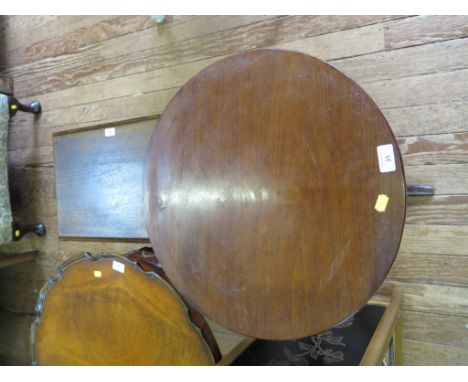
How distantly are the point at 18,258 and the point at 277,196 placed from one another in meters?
1.80

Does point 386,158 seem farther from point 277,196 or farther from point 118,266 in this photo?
point 118,266

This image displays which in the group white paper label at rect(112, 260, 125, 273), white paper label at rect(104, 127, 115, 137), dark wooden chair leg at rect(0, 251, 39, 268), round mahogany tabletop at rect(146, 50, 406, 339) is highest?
white paper label at rect(104, 127, 115, 137)

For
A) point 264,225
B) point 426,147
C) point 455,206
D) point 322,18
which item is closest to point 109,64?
point 322,18

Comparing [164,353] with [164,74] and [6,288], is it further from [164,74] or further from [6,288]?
[6,288]

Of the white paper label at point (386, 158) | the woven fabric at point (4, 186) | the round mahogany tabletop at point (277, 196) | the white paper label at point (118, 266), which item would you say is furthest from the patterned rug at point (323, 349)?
the woven fabric at point (4, 186)

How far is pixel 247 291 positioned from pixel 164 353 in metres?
0.42

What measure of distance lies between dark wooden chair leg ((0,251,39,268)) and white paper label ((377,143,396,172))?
6.61ft

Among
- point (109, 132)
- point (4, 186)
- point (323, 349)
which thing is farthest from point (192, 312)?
point (4, 186)

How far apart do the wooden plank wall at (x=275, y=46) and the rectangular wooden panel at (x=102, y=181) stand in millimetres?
81

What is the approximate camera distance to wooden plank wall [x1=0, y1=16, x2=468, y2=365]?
1.23 meters

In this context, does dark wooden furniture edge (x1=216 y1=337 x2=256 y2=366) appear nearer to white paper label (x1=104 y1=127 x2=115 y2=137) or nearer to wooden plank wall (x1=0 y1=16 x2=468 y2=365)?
wooden plank wall (x1=0 y1=16 x2=468 y2=365)

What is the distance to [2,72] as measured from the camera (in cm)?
214

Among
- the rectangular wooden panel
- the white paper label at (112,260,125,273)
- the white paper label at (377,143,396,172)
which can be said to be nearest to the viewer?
the white paper label at (377,143,396,172)

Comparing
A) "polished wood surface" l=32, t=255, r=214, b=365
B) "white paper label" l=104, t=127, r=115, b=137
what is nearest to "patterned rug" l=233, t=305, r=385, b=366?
"polished wood surface" l=32, t=255, r=214, b=365
